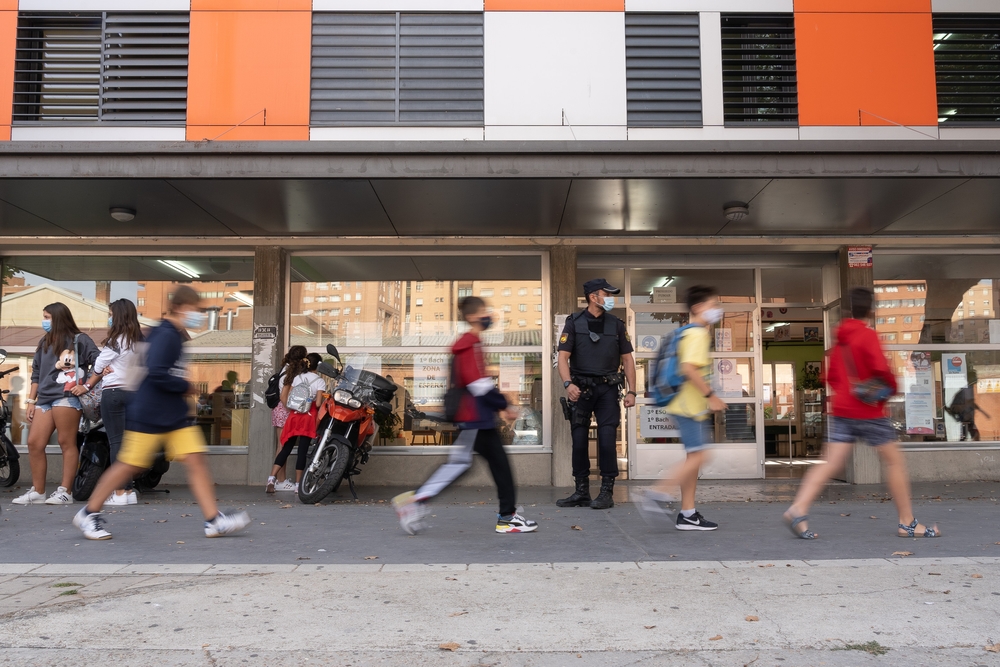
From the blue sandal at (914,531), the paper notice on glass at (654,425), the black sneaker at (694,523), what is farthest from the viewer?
the paper notice on glass at (654,425)

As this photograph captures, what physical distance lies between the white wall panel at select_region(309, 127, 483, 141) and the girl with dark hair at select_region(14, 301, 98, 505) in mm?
3120

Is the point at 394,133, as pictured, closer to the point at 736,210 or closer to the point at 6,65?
the point at 736,210

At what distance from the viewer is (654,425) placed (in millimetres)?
9477

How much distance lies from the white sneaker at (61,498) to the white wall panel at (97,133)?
3720mm

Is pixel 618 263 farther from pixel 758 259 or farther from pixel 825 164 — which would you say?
pixel 825 164

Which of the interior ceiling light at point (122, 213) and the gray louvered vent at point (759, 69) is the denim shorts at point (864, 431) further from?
the interior ceiling light at point (122, 213)

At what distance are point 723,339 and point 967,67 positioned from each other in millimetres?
3900

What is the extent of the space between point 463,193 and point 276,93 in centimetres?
265

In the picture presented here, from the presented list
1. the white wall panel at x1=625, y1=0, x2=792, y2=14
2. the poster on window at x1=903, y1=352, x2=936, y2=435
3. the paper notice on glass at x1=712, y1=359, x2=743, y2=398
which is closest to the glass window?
the white wall panel at x1=625, y1=0, x2=792, y2=14

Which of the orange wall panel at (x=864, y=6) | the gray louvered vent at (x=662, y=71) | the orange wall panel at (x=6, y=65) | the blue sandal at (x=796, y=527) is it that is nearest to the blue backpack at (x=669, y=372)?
the blue sandal at (x=796, y=527)

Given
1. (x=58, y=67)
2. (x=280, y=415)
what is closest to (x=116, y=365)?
(x=280, y=415)

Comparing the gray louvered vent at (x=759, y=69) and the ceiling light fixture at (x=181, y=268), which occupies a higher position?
the gray louvered vent at (x=759, y=69)

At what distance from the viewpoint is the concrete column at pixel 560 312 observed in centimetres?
886

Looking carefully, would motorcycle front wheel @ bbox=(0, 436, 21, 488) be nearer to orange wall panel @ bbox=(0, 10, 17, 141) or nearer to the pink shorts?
the pink shorts
